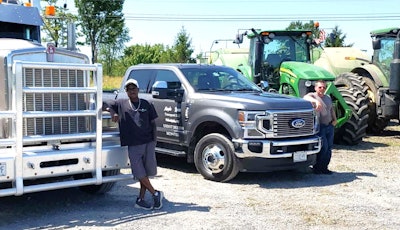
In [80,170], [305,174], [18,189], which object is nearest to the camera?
[18,189]

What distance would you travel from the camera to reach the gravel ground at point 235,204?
6.37 metres

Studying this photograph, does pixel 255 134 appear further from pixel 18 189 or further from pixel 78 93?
pixel 18 189

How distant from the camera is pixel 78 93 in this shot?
21.7 ft

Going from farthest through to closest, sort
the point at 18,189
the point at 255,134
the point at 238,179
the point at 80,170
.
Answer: the point at 238,179 → the point at 255,134 → the point at 80,170 → the point at 18,189

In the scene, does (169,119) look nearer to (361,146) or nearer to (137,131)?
(137,131)

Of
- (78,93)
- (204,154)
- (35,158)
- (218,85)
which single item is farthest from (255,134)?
(35,158)

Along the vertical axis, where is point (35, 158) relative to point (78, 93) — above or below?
below

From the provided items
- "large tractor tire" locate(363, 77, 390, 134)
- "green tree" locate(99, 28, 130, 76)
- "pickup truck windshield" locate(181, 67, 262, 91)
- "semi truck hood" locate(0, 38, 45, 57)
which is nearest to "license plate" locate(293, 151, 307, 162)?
"pickup truck windshield" locate(181, 67, 262, 91)

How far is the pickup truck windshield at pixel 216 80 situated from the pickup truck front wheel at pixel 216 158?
109 cm

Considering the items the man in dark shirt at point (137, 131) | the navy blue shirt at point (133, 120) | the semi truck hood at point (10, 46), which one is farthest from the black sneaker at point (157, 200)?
the semi truck hood at point (10, 46)

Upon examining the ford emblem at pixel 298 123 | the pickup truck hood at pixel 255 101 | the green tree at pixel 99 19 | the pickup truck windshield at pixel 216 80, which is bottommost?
the ford emblem at pixel 298 123

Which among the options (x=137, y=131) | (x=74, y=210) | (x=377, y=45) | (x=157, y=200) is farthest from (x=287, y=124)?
(x=377, y=45)

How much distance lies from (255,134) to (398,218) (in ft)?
8.14

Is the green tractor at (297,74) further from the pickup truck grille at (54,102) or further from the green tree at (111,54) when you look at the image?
the green tree at (111,54)
